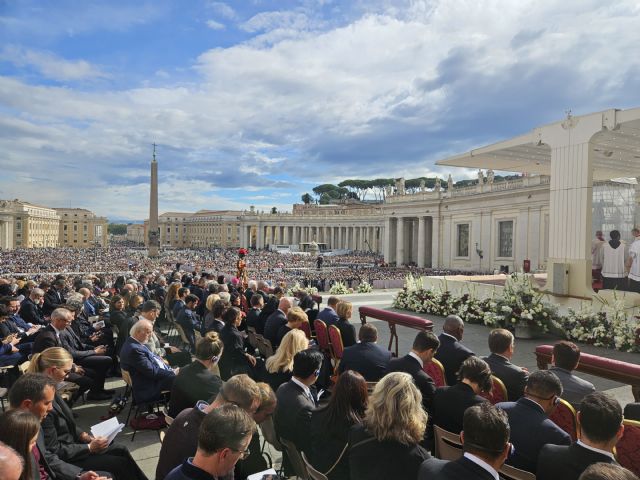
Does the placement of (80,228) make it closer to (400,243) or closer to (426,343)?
(400,243)

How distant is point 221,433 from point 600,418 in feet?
7.40

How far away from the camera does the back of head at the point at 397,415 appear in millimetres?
2840

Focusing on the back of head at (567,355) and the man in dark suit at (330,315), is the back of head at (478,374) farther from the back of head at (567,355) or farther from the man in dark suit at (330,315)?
the man in dark suit at (330,315)

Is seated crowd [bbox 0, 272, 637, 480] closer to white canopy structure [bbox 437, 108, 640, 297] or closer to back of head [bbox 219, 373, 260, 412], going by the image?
back of head [bbox 219, 373, 260, 412]

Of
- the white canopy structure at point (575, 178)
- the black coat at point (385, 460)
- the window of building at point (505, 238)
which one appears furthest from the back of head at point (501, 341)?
the window of building at point (505, 238)

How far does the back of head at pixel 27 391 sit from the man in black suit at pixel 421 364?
10.5ft

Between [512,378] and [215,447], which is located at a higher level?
[215,447]

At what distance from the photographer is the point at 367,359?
5246 millimetres

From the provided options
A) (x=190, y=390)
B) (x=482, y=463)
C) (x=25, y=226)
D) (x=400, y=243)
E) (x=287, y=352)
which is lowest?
(x=190, y=390)

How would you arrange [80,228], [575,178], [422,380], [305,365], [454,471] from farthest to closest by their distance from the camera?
[80,228] → [575,178] → [422,380] → [305,365] → [454,471]

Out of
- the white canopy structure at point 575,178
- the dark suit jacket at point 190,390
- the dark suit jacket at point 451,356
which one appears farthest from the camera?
the white canopy structure at point 575,178

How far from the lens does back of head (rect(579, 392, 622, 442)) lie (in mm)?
2645

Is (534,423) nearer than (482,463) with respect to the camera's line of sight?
No

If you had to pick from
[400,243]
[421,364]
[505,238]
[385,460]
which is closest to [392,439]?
[385,460]
